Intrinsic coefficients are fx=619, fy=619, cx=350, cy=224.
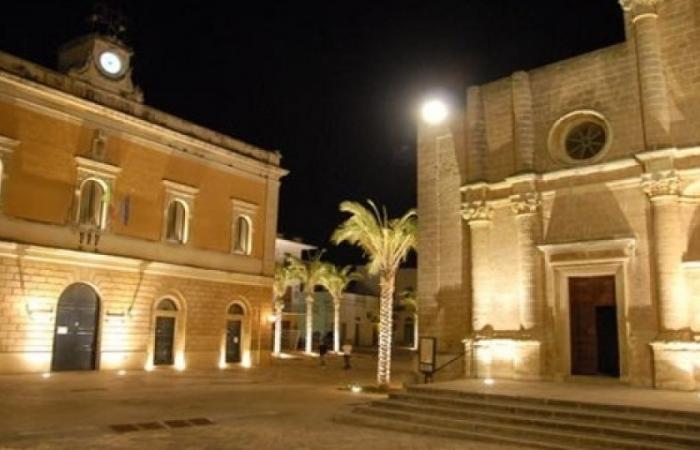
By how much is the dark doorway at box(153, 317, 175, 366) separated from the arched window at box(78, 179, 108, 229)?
4807mm

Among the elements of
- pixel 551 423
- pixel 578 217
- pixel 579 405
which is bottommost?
pixel 551 423


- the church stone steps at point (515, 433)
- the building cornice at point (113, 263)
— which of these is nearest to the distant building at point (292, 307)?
the building cornice at point (113, 263)

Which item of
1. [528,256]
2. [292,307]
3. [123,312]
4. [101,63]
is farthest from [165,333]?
[292,307]

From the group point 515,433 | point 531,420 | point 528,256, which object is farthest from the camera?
point 528,256

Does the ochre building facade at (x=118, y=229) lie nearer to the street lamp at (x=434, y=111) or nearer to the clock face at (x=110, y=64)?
the clock face at (x=110, y=64)

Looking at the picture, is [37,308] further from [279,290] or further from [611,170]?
[279,290]

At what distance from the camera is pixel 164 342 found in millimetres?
25875

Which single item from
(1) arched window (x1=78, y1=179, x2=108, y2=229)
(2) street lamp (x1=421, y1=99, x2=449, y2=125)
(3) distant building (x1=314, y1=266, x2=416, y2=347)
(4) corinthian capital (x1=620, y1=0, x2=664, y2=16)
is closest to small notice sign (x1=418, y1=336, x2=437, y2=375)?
(2) street lamp (x1=421, y1=99, x2=449, y2=125)

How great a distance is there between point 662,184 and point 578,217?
2.40 metres

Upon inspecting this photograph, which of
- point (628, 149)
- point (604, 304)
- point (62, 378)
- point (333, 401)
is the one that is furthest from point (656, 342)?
point (62, 378)

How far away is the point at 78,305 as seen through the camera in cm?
2295

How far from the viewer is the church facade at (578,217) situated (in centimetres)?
1495

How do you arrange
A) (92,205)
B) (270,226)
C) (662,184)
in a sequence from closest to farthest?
(662,184) < (92,205) < (270,226)

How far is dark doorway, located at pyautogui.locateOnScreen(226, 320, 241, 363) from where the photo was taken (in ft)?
94.3
